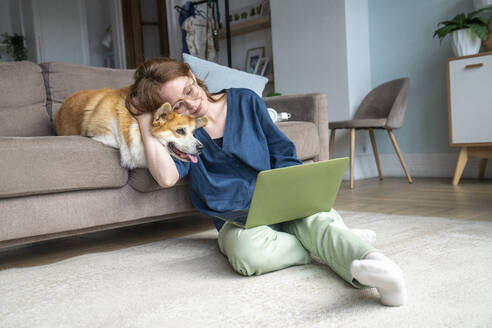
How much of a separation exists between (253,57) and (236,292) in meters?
4.15

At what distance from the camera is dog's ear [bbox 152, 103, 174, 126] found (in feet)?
4.72

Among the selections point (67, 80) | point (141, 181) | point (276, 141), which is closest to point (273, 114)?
point (276, 141)

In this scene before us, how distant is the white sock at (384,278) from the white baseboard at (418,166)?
289 centimetres

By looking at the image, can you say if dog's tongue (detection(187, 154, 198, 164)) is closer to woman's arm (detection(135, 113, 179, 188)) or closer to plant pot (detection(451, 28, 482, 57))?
woman's arm (detection(135, 113, 179, 188))

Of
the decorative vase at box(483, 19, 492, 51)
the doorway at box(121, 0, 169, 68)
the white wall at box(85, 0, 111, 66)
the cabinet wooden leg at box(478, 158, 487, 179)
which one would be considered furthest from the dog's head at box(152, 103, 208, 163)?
the white wall at box(85, 0, 111, 66)

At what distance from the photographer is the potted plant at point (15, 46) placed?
553 centimetres

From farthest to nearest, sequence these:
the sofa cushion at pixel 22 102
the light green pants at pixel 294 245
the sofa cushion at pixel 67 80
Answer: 1. the sofa cushion at pixel 67 80
2. the sofa cushion at pixel 22 102
3. the light green pants at pixel 294 245

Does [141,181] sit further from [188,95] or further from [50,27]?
[50,27]

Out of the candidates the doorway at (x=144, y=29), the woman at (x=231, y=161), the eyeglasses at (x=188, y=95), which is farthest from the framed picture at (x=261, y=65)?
the eyeglasses at (x=188, y=95)

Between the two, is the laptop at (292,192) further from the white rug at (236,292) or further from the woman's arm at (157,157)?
the woman's arm at (157,157)

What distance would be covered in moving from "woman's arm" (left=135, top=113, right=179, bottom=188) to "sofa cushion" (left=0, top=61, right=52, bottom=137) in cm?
96

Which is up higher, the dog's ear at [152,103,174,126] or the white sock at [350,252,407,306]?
the dog's ear at [152,103,174,126]

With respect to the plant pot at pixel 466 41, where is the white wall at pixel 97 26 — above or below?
above

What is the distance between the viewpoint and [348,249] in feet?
3.61
